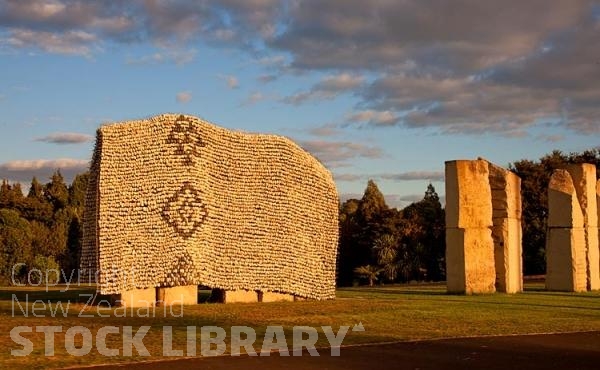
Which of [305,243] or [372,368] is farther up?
[305,243]

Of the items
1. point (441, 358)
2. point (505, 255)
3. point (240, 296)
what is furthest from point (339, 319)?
point (505, 255)

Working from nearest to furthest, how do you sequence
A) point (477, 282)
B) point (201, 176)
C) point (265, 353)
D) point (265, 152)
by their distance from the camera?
1. point (265, 353)
2. point (201, 176)
3. point (265, 152)
4. point (477, 282)

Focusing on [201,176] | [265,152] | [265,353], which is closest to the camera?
→ [265,353]

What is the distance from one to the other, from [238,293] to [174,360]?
11.0 meters

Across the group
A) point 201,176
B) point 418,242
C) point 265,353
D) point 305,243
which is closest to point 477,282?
point 305,243

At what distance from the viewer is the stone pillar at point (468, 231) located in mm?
25375

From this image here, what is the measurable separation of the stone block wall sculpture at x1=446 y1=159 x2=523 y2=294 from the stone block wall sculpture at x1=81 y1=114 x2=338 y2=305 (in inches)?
217

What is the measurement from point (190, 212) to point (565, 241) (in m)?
14.3

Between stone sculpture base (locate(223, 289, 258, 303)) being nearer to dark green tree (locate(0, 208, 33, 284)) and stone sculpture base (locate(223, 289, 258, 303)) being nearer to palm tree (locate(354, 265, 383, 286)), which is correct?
palm tree (locate(354, 265, 383, 286))

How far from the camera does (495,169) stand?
26.8 metres

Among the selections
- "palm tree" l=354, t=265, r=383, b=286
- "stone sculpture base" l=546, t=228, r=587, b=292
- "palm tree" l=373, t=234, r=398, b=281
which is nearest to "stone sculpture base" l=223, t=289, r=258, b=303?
"stone sculpture base" l=546, t=228, r=587, b=292

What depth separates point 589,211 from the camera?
94.2 ft

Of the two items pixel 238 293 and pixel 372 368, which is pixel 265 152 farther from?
pixel 372 368

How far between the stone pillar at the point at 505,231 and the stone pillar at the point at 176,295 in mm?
10996
